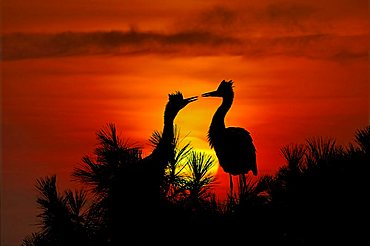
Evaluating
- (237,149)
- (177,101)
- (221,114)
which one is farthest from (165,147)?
(221,114)

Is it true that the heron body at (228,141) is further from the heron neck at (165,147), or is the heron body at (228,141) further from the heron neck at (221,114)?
the heron neck at (165,147)

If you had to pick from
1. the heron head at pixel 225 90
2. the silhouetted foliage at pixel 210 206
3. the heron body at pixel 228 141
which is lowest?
the silhouetted foliage at pixel 210 206

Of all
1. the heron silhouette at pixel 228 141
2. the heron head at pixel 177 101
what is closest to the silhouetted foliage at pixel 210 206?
the heron head at pixel 177 101

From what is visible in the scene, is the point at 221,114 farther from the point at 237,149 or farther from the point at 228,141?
the point at 237,149

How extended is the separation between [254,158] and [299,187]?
1155cm

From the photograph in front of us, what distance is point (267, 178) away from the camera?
16.6ft

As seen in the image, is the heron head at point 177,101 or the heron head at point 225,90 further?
the heron head at point 225,90

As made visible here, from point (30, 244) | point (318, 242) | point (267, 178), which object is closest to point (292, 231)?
point (318, 242)

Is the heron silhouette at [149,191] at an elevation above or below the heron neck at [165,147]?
below

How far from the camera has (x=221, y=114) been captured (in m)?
15.4

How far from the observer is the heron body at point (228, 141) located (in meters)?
14.9

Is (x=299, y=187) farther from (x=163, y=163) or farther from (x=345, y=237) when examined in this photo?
(x=163, y=163)

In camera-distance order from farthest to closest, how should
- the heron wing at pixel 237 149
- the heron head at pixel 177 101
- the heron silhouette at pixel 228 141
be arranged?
the heron wing at pixel 237 149, the heron silhouette at pixel 228 141, the heron head at pixel 177 101

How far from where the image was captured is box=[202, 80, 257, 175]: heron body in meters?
14.9
